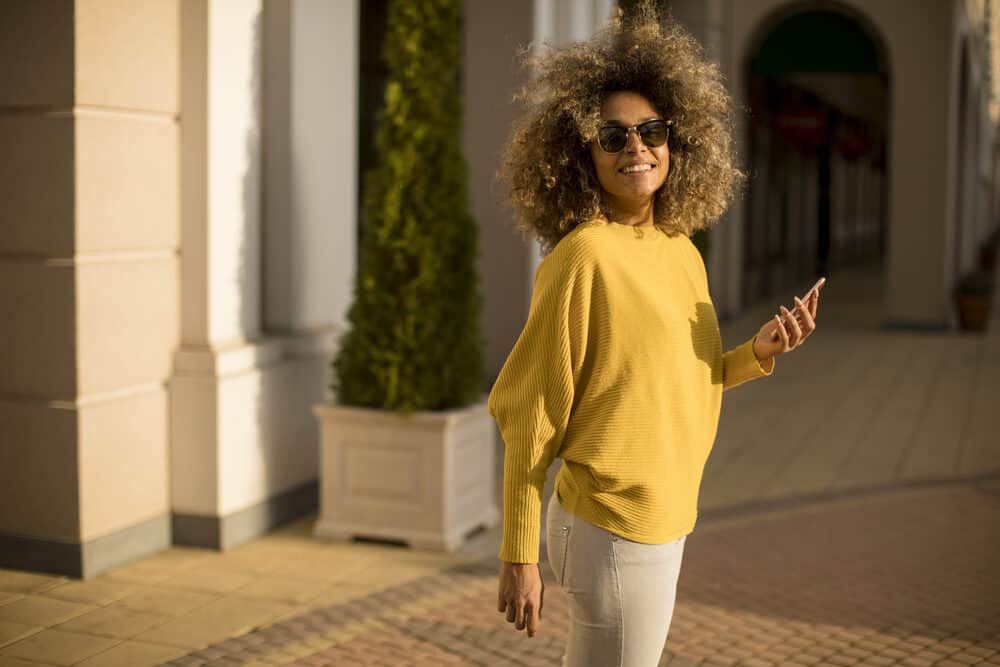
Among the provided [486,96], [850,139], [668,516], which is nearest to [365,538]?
[668,516]

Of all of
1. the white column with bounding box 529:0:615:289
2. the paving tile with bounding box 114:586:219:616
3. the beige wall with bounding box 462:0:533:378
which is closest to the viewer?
the paving tile with bounding box 114:586:219:616

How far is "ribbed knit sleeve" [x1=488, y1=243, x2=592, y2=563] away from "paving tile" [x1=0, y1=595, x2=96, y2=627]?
3165mm

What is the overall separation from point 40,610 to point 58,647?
1.55ft

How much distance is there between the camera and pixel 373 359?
253 inches

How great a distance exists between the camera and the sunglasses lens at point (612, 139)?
2.78 metres

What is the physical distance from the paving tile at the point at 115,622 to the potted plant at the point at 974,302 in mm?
14604

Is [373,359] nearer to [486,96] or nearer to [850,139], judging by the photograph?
[486,96]

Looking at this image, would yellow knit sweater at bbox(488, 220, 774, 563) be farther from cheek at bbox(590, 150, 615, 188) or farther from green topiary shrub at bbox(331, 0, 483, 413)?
green topiary shrub at bbox(331, 0, 483, 413)

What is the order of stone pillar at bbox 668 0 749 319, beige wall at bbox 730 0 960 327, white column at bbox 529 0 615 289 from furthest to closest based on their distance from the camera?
stone pillar at bbox 668 0 749 319
beige wall at bbox 730 0 960 327
white column at bbox 529 0 615 289

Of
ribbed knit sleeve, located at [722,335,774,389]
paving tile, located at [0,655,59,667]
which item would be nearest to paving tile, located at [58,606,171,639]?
paving tile, located at [0,655,59,667]

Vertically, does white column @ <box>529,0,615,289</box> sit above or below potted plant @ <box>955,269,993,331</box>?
above

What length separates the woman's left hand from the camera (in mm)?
2916

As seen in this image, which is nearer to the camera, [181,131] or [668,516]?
[668,516]

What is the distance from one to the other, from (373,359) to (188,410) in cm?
94
